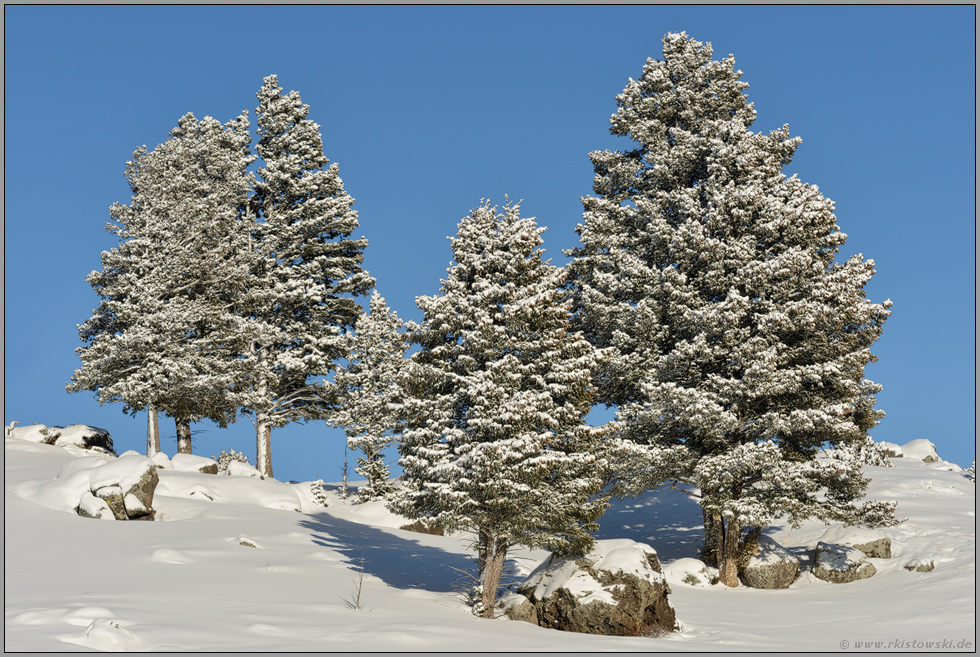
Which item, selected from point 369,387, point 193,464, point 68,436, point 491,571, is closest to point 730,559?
point 491,571

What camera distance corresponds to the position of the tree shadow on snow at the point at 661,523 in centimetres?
2503

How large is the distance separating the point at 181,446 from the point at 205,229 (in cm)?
954

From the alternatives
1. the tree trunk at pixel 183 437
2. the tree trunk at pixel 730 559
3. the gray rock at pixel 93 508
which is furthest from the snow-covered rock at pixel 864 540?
the tree trunk at pixel 183 437

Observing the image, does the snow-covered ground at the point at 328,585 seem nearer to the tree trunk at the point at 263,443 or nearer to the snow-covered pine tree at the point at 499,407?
the snow-covered pine tree at the point at 499,407

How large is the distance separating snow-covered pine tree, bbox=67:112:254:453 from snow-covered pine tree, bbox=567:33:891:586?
16037 mm

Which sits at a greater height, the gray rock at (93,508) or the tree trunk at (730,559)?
the gray rock at (93,508)

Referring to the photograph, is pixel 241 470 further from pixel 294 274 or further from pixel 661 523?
pixel 661 523

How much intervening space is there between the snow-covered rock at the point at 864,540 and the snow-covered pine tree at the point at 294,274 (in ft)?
66.4

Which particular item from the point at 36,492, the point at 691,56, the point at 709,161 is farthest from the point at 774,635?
the point at 691,56

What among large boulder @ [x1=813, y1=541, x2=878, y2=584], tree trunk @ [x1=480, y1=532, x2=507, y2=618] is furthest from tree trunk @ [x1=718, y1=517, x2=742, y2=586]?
tree trunk @ [x1=480, y1=532, x2=507, y2=618]

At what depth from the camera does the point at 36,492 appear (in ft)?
64.9

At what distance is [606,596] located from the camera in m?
13.8

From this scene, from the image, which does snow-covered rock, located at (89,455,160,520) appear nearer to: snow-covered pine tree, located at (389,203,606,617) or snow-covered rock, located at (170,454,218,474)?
snow-covered rock, located at (170,454,218,474)

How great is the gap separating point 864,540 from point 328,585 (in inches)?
609
